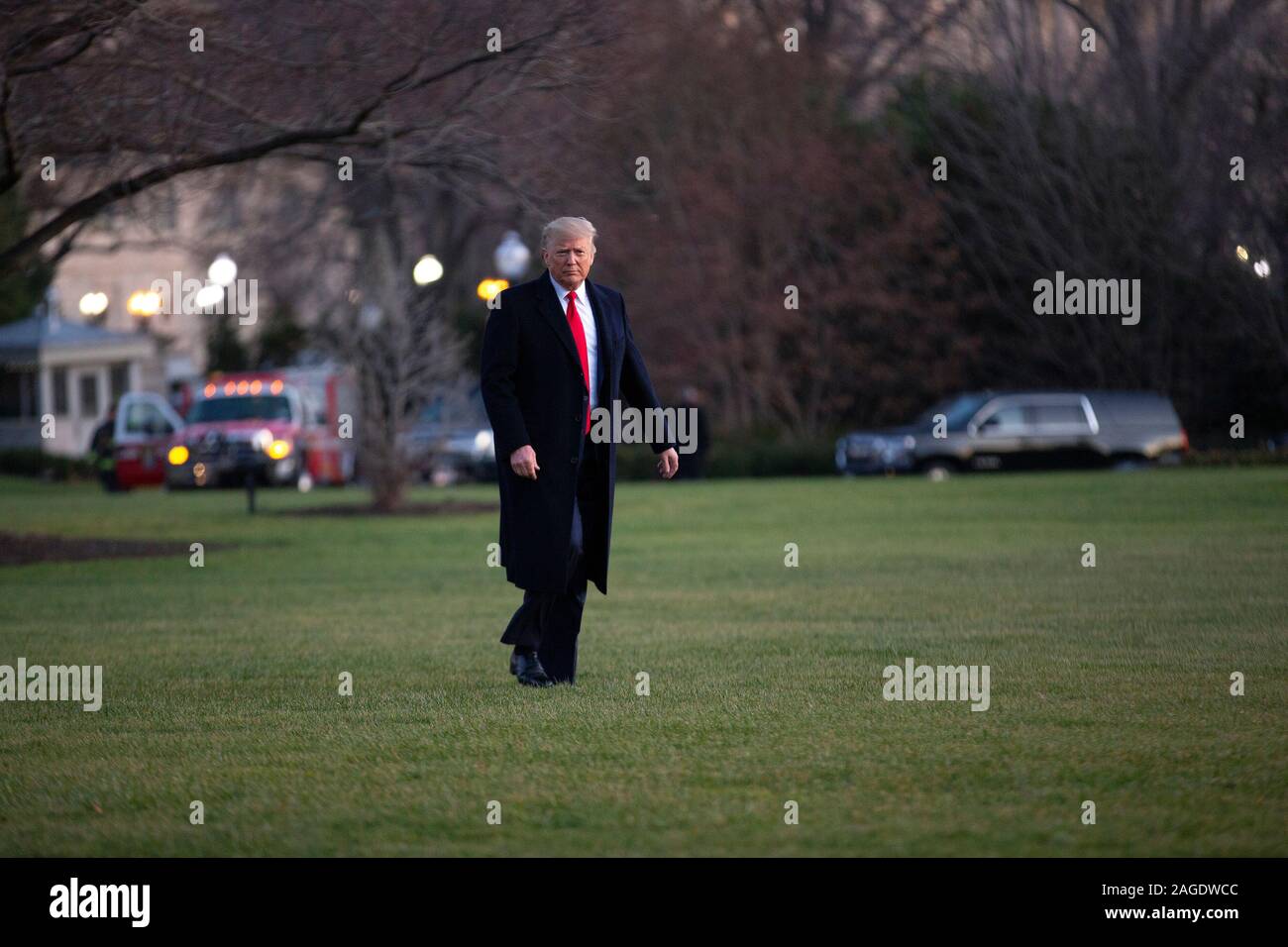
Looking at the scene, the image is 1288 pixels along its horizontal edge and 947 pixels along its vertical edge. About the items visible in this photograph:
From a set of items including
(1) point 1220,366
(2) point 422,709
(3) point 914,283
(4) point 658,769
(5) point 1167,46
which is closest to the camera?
(4) point 658,769

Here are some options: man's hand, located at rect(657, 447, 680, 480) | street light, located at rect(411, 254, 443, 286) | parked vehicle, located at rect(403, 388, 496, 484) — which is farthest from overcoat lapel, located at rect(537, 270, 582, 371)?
parked vehicle, located at rect(403, 388, 496, 484)

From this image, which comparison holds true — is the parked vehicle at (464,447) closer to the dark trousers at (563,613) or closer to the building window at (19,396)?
the building window at (19,396)

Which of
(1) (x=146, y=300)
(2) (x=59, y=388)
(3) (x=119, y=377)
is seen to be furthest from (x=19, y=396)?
(1) (x=146, y=300)

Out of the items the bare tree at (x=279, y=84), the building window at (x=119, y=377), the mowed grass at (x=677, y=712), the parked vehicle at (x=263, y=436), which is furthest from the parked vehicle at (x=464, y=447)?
the mowed grass at (x=677, y=712)

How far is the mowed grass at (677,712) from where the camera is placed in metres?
6.32

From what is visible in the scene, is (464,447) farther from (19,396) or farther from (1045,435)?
(19,396)

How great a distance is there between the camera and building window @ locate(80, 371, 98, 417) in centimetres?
5734

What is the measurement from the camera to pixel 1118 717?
846 cm

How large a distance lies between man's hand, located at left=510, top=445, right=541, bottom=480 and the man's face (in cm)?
83

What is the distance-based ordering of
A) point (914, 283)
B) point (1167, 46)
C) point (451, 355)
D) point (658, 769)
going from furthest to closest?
point (914, 283) → point (1167, 46) → point (451, 355) → point (658, 769)

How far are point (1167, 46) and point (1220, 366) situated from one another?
24.5 feet
